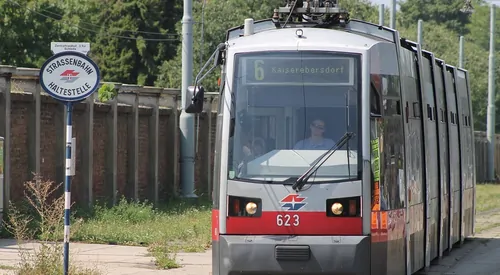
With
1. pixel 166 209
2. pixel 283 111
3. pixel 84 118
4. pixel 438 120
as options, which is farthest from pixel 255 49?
pixel 166 209

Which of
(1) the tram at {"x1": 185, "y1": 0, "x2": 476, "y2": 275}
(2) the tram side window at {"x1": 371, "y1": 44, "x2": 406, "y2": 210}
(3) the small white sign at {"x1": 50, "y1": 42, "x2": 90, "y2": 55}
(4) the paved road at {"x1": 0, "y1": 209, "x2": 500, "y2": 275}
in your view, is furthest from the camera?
(4) the paved road at {"x1": 0, "y1": 209, "x2": 500, "y2": 275}

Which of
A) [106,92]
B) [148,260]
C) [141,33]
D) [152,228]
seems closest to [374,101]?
[148,260]

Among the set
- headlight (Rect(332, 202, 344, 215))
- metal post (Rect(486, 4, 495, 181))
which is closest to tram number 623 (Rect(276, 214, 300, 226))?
headlight (Rect(332, 202, 344, 215))

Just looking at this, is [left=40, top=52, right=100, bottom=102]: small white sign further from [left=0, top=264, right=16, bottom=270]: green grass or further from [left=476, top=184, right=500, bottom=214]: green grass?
[left=476, top=184, right=500, bottom=214]: green grass

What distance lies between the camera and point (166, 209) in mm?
25125

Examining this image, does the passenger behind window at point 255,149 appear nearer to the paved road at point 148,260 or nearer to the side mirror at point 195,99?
the side mirror at point 195,99

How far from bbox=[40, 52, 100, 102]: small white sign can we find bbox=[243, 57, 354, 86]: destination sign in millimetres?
1777

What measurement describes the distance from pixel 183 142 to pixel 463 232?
7.98 meters

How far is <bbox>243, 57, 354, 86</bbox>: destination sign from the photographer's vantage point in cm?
1264

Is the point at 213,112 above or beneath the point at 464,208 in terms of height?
above

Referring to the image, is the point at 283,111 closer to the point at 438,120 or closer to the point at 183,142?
the point at 438,120

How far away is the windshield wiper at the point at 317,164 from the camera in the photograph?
12.4 metres

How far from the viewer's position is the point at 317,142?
12.5m

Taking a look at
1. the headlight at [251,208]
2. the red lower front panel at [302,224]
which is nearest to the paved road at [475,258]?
the red lower front panel at [302,224]
